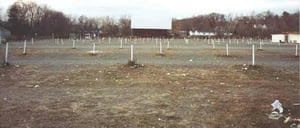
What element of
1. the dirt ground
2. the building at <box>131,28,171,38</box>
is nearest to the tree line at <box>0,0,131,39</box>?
the building at <box>131,28,171,38</box>

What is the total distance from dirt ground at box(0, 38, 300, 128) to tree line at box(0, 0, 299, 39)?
8349cm

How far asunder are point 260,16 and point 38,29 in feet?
240

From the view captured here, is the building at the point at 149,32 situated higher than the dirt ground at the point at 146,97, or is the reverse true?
the building at the point at 149,32

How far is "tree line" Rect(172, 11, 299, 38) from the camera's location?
392 feet

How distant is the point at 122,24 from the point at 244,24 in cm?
3909

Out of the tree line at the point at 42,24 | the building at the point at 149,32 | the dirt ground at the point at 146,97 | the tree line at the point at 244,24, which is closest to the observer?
the dirt ground at the point at 146,97

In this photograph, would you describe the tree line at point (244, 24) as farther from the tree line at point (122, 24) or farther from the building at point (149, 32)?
the building at point (149, 32)

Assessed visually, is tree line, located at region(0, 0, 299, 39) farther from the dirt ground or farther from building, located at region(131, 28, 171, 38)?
the dirt ground

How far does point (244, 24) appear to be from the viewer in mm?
126875

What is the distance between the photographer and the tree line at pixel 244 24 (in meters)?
120

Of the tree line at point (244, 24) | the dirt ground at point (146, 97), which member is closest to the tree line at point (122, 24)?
the tree line at point (244, 24)

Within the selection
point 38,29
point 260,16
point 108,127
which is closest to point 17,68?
point 108,127

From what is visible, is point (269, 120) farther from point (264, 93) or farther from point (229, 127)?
point (264, 93)

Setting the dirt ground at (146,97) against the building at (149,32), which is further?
the building at (149,32)
